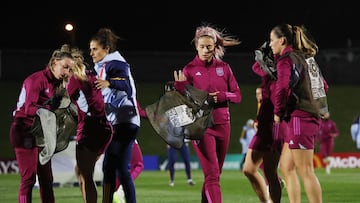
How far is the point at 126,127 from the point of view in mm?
10641

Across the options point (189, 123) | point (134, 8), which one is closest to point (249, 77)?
point (134, 8)

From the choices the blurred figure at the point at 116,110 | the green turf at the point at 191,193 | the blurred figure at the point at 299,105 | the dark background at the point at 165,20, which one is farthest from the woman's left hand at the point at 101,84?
the dark background at the point at 165,20

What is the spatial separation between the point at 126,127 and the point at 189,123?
2.52ft

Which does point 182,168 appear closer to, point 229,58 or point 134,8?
point 229,58

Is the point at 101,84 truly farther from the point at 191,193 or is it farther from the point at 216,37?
the point at 191,193

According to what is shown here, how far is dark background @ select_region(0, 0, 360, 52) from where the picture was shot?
48.3 m

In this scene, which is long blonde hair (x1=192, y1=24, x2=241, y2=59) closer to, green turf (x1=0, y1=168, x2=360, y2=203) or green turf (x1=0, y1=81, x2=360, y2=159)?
green turf (x1=0, y1=168, x2=360, y2=203)

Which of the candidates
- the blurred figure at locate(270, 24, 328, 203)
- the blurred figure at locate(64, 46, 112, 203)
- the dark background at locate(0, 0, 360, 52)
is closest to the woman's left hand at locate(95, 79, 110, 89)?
the blurred figure at locate(64, 46, 112, 203)

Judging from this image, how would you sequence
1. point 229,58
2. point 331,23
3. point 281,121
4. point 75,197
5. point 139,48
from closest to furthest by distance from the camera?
1. point 281,121
2. point 75,197
3. point 229,58
4. point 139,48
5. point 331,23

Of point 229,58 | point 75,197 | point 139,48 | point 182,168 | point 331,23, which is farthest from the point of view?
point 331,23

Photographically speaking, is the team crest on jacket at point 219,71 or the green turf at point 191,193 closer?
the team crest on jacket at point 219,71

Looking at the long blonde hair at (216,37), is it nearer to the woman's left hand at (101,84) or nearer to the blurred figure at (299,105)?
the blurred figure at (299,105)

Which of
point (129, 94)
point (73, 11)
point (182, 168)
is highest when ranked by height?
point (73, 11)

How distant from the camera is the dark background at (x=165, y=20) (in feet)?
159
